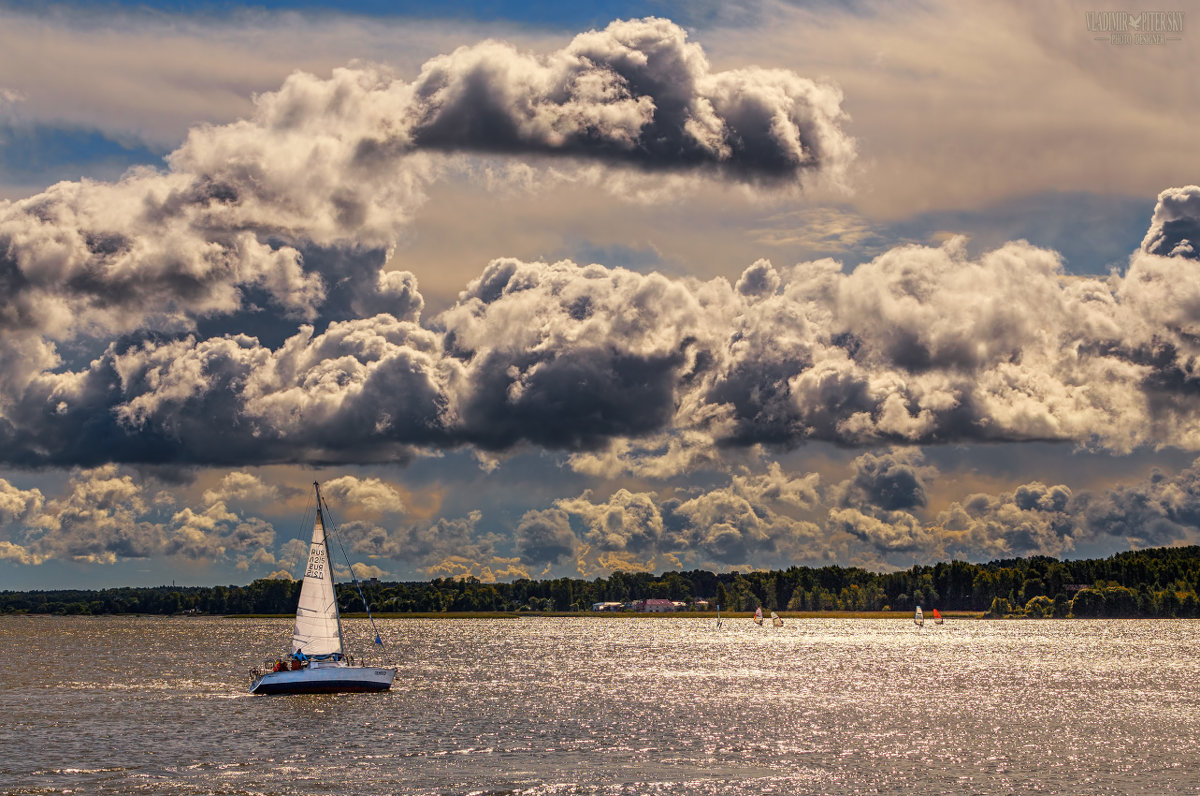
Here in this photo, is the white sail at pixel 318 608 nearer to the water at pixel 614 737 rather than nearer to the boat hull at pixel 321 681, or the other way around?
the boat hull at pixel 321 681

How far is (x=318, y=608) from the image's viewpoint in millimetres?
125812

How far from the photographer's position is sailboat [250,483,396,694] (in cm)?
12562

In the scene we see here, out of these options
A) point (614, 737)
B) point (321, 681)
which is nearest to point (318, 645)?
point (321, 681)

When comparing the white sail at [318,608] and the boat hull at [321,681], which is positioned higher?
the white sail at [318,608]

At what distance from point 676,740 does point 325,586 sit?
1826 inches

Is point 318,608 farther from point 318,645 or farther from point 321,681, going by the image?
point 321,681

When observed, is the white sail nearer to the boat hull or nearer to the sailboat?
the sailboat

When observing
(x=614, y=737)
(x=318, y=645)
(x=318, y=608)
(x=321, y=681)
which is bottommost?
(x=614, y=737)

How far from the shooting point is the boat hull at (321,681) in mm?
125438

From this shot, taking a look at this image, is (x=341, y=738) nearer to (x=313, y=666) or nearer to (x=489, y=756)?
(x=489, y=756)

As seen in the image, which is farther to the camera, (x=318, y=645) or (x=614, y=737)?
(x=318, y=645)

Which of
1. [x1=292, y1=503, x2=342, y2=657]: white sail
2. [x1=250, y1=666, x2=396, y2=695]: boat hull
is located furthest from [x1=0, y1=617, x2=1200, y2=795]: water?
[x1=292, y1=503, x2=342, y2=657]: white sail

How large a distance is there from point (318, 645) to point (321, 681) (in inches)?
142

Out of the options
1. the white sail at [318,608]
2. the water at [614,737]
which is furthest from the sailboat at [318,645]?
the water at [614,737]
